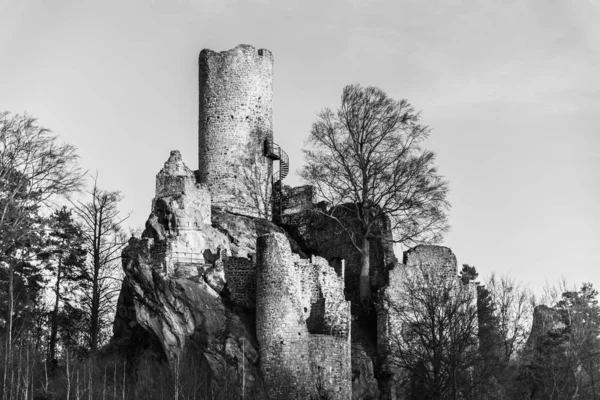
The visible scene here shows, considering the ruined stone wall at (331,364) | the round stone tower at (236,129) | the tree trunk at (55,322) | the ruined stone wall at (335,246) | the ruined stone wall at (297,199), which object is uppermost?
the round stone tower at (236,129)

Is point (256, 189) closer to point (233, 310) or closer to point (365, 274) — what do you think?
point (365, 274)

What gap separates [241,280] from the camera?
118 ft

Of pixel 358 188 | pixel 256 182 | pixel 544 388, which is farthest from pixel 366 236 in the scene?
pixel 544 388

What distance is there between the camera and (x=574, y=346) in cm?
3978

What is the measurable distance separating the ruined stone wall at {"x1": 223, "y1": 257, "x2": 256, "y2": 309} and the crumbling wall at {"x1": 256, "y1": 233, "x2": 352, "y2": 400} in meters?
1.07

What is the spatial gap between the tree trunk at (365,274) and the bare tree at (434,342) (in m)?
2.14

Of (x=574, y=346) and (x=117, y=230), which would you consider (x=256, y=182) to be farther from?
(x=574, y=346)

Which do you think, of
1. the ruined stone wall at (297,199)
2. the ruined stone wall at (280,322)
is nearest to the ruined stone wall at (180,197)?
the ruined stone wall at (280,322)

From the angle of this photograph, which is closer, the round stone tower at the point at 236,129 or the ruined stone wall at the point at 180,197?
the ruined stone wall at the point at 180,197

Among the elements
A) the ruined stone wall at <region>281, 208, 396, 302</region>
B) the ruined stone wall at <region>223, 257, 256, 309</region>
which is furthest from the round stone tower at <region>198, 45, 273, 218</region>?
the ruined stone wall at <region>223, 257, 256, 309</region>

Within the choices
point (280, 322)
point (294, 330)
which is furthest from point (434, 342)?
point (280, 322)

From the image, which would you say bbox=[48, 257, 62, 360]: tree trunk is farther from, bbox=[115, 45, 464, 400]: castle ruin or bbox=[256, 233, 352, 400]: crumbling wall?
bbox=[256, 233, 352, 400]: crumbling wall

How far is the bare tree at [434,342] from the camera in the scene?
3347 centimetres

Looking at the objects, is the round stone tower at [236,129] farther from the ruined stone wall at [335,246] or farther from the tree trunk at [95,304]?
the tree trunk at [95,304]
